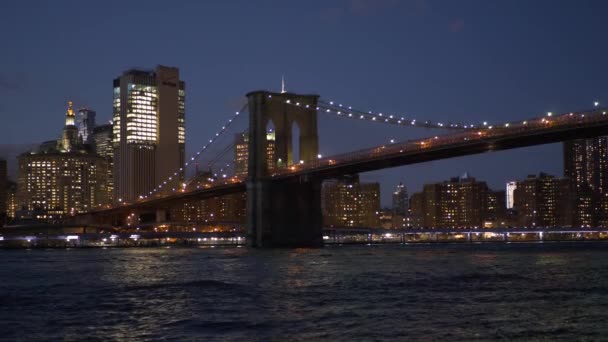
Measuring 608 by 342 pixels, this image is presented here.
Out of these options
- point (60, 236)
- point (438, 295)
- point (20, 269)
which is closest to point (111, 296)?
point (438, 295)

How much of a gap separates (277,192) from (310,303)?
4448cm

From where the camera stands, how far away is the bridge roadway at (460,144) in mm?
52997

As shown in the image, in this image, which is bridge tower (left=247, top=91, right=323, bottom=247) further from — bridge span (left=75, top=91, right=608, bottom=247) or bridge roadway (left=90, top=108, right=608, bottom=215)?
bridge roadway (left=90, top=108, right=608, bottom=215)

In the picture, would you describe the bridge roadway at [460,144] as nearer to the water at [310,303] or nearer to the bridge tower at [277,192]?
the bridge tower at [277,192]

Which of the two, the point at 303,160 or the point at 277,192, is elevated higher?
the point at 303,160

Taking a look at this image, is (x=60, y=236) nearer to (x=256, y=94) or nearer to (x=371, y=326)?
(x=256, y=94)

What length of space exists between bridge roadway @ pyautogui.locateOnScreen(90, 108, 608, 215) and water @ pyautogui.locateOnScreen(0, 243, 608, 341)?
9925 mm

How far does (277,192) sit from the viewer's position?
2876 inches

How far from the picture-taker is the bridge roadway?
5300cm

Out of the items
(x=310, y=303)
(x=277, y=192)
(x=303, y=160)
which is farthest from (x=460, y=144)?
Answer: (x=310, y=303)

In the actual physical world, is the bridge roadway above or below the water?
above

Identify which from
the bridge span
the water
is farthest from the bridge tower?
the water

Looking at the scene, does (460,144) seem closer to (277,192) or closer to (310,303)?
(277,192)

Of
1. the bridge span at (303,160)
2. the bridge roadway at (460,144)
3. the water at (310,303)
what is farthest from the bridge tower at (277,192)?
the water at (310,303)
